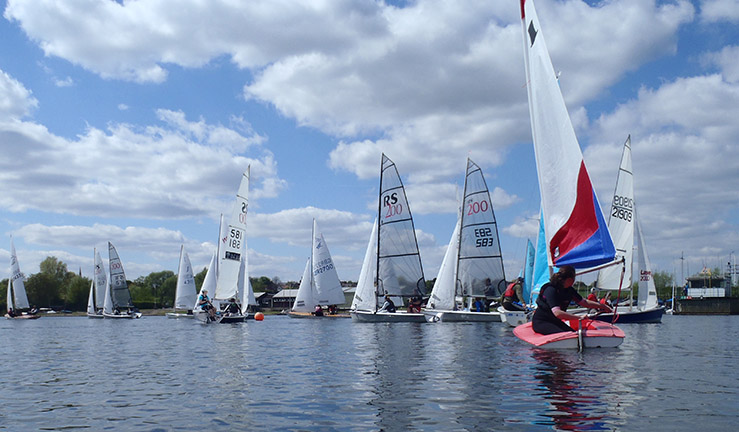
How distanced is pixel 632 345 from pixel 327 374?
1033 cm

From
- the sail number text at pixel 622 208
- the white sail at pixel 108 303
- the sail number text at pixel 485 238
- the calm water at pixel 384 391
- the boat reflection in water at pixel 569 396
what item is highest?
the sail number text at pixel 622 208

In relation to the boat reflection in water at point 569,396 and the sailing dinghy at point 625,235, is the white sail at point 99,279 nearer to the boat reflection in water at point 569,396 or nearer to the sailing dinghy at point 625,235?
the sailing dinghy at point 625,235

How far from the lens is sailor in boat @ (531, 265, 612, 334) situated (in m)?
13.9

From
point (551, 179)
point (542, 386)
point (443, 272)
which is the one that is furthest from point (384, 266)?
point (542, 386)

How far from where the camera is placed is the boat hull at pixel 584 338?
14.4 metres

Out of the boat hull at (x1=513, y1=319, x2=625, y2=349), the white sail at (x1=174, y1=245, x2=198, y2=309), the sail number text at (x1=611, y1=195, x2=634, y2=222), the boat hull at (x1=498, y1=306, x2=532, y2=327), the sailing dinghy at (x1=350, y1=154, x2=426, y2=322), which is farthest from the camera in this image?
the white sail at (x1=174, y1=245, x2=198, y2=309)

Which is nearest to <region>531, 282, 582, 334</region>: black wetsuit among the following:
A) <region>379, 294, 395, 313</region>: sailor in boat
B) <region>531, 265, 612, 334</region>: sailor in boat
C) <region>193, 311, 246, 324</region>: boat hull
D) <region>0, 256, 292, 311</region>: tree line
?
<region>531, 265, 612, 334</region>: sailor in boat

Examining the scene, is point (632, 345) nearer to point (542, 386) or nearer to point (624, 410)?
point (542, 386)

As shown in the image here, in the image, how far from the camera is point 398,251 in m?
39.9

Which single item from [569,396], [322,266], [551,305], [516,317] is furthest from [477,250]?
[569,396]

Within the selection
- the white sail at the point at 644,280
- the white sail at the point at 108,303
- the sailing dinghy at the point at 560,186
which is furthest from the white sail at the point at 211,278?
the sailing dinghy at the point at 560,186

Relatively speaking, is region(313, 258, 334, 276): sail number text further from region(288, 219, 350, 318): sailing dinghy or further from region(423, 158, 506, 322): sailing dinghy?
region(423, 158, 506, 322): sailing dinghy

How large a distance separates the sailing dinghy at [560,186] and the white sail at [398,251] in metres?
24.1

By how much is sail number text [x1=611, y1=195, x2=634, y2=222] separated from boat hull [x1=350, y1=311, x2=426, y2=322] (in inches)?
491
